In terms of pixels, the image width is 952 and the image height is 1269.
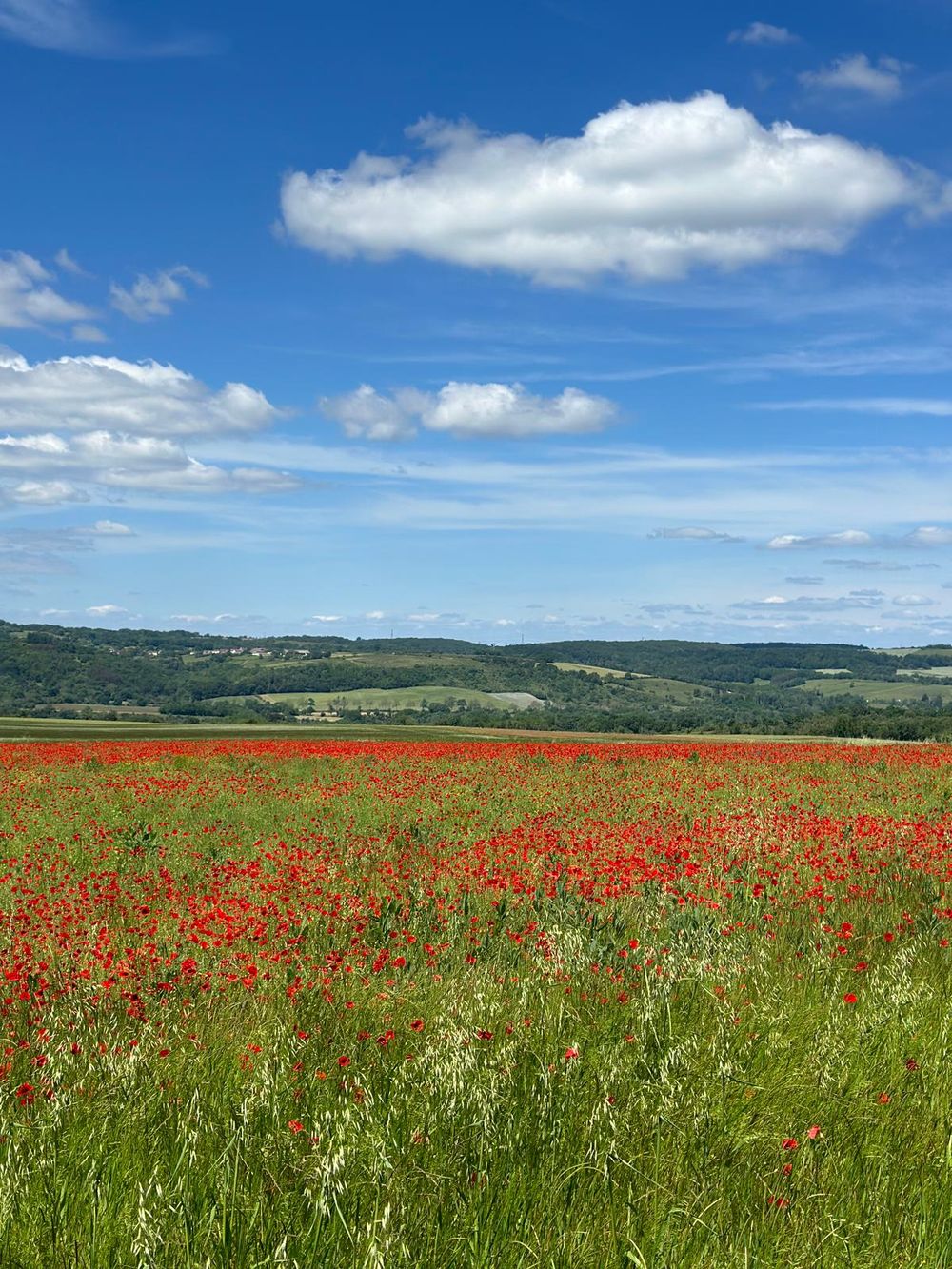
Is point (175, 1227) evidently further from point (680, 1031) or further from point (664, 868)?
point (664, 868)

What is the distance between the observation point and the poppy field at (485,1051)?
353cm

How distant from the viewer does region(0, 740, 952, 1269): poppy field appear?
11.6ft

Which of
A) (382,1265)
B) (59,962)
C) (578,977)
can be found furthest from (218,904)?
(382,1265)

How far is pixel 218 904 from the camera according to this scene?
33.7ft

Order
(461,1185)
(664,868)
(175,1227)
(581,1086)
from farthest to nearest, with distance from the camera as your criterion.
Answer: (664,868) < (581,1086) < (461,1185) < (175,1227)

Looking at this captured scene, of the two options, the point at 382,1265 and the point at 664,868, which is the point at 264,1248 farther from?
the point at 664,868

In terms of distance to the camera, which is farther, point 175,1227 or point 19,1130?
point 19,1130

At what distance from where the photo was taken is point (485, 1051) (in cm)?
533

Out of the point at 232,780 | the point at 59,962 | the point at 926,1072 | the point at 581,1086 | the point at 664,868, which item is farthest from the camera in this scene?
the point at 232,780

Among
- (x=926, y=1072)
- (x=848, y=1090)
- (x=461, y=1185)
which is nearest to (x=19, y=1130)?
(x=461, y=1185)

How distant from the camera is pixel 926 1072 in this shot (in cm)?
525

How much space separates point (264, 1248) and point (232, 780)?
67.0 ft

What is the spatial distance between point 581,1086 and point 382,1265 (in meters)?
2.01

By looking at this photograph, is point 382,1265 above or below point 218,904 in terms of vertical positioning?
above
